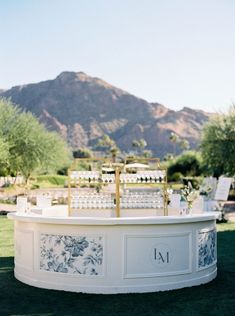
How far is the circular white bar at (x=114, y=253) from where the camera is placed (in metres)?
6.16

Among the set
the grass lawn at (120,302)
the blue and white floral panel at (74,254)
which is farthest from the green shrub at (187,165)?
the blue and white floral panel at (74,254)

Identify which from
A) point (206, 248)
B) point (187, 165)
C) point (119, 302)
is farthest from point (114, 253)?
point (187, 165)

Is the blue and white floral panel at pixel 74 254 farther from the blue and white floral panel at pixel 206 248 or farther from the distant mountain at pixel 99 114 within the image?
the distant mountain at pixel 99 114

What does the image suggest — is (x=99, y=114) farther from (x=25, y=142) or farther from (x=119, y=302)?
(x=119, y=302)

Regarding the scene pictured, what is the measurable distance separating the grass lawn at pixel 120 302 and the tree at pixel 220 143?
18532 millimetres

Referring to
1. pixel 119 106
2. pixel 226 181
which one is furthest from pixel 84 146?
pixel 226 181

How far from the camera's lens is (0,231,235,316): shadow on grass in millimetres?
5488

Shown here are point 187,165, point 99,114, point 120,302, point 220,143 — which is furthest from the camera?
point 99,114

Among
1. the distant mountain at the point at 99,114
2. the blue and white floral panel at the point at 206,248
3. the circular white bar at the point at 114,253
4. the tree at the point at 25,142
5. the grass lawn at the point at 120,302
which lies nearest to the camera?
the grass lawn at the point at 120,302

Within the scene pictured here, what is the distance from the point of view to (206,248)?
679cm

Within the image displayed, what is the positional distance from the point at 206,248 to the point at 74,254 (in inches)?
71.0

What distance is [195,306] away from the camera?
18.7 ft

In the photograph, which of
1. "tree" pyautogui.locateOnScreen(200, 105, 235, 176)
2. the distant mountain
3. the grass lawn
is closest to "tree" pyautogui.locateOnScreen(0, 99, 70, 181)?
"tree" pyautogui.locateOnScreen(200, 105, 235, 176)

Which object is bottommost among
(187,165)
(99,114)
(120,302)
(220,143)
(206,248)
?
(187,165)
